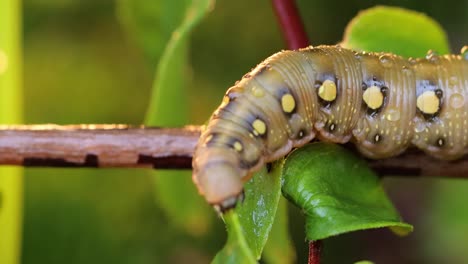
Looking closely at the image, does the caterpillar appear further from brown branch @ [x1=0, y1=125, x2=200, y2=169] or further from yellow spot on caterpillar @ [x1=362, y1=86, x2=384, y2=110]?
brown branch @ [x1=0, y1=125, x2=200, y2=169]

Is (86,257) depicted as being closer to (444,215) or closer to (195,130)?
(444,215)

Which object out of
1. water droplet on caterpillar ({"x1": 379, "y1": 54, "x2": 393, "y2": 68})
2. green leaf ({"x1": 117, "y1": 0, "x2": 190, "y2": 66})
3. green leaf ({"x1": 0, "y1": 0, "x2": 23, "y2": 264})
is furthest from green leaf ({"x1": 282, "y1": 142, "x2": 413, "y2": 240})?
green leaf ({"x1": 0, "y1": 0, "x2": 23, "y2": 264})

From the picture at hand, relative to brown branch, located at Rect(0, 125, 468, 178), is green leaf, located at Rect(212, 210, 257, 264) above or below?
below

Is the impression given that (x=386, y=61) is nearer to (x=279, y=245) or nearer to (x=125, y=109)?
(x=279, y=245)

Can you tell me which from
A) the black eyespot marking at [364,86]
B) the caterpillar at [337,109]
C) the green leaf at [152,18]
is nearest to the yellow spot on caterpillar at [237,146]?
the caterpillar at [337,109]

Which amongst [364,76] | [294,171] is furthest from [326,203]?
[364,76]

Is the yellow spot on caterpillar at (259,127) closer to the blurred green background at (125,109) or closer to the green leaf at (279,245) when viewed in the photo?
the green leaf at (279,245)
